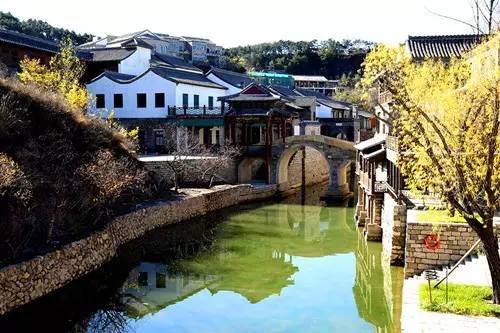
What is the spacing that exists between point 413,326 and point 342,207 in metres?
25.2

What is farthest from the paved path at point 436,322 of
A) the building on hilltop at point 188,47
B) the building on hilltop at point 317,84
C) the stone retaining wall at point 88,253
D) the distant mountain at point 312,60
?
the distant mountain at point 312,60

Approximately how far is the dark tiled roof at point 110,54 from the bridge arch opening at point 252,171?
1433cm

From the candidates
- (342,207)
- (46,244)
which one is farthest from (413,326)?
(342,207)

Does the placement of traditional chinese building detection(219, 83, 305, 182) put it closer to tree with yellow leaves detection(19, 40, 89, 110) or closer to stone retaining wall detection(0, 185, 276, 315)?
stone retaining wall detection(0, 185, 276, 315)

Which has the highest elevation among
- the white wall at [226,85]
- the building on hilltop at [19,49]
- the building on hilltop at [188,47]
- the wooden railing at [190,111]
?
the building on hilltop at [188,47]

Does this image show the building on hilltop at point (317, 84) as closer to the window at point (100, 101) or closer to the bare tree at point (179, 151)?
the window at point (100, 101)

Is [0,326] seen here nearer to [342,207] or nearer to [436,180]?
[436,180]

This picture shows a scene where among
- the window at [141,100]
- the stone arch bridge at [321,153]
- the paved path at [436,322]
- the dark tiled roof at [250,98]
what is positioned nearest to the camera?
the paved path at [436,322]

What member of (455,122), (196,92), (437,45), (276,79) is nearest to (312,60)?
(276,79)

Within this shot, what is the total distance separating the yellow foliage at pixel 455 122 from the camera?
36.2 ft

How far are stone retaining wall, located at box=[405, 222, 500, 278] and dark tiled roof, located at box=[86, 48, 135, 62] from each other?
3606 centimetres

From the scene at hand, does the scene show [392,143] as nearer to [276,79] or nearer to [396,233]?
[396,233]

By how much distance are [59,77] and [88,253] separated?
17422mm

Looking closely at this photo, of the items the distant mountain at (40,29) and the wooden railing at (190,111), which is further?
the distant mountain at (40,29)
